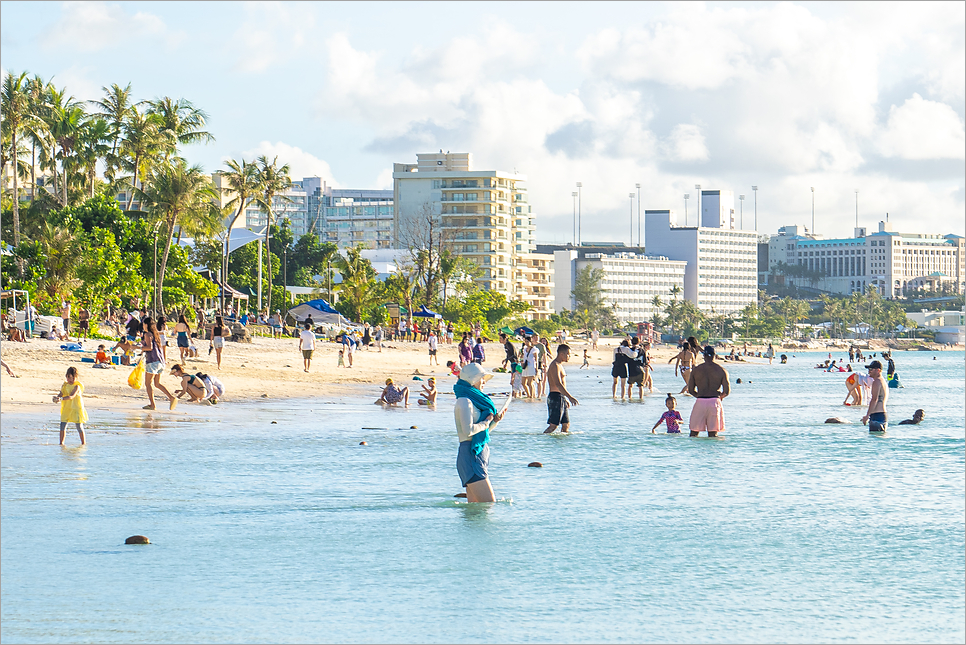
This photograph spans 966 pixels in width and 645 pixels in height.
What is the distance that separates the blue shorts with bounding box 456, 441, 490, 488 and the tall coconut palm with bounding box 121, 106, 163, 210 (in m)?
49.2

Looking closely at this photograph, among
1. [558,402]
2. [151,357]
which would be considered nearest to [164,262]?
[151,357]

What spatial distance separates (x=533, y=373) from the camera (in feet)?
98.4

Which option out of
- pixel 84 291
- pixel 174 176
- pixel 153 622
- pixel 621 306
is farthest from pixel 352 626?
pixel 621 306

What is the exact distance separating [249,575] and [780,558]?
4.42 metres

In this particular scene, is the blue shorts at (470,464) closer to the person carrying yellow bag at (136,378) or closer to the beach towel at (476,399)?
the beach towel at (476,399)

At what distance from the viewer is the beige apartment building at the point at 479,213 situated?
471 feet

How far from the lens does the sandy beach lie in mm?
22828

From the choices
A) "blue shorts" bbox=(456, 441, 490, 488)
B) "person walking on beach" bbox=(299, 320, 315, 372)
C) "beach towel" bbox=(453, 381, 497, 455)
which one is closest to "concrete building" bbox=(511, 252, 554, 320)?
"person walking on beach" bbox=(299, 320, 315, 372)

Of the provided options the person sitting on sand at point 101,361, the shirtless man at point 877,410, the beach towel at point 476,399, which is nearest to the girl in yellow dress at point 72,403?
the beach towel at point 476,399

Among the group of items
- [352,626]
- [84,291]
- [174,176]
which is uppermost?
[174,176]

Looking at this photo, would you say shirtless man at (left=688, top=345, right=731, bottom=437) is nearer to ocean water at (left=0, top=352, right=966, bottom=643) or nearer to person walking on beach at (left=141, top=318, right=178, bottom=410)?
ocean water at (left=0, top=352, right=966, bottom=643)

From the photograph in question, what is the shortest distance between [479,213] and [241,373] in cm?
11342

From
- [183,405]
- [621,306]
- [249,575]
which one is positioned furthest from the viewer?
[621,306]

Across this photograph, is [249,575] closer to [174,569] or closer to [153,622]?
[174,569]
